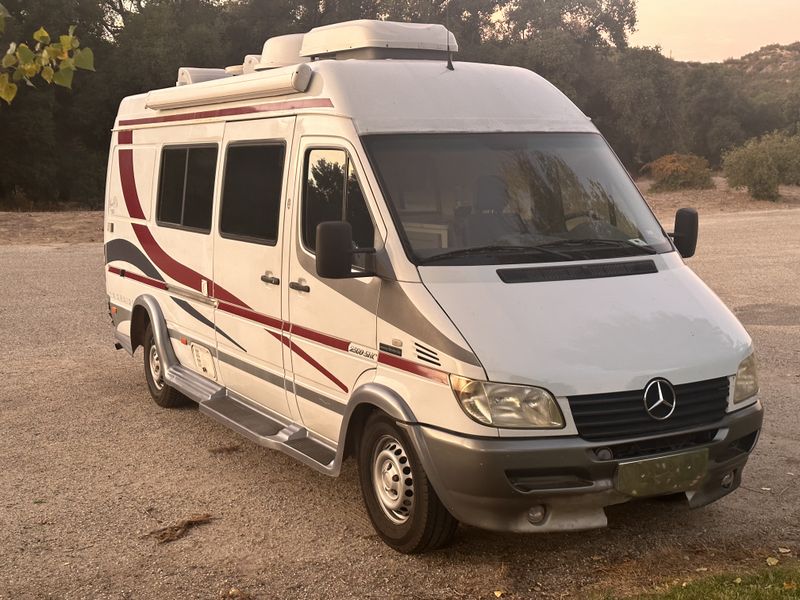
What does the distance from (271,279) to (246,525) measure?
60.8 inches

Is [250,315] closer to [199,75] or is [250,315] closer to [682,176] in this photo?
[199,75]

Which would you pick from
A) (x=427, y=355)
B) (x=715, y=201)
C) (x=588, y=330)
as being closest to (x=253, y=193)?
(x=427, y=355)

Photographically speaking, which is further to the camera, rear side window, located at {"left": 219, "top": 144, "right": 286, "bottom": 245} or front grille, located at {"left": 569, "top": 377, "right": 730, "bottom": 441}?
rear side window, located at {"left": 219, "top": 144, "right": 286, "bottom": 245}

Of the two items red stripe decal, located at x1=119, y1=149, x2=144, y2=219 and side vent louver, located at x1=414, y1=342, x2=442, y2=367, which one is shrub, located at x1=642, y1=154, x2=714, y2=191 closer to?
red stripe decal, located at x1=119, y1=149, x2=144, y2=219

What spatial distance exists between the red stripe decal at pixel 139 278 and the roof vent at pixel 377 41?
240 centimetres

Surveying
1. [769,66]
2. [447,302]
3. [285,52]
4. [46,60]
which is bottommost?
[447,302]

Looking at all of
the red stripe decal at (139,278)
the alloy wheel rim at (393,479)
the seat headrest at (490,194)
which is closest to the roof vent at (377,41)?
the seat headrest at (490,194)

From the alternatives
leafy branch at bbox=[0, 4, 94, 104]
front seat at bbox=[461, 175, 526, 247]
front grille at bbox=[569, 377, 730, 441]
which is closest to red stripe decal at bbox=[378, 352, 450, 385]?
front grille at bbox=[569, 377, 730, 441]

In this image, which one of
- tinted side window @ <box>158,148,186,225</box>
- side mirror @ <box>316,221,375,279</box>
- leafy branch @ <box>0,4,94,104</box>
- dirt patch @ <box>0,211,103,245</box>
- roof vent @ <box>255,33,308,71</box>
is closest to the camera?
leafy branch @ <box>0,4,94,104</box>

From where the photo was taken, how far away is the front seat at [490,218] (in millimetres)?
5625

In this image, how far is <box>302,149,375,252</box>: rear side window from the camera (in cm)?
572

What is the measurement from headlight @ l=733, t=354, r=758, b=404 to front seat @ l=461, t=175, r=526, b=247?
1.39 metres

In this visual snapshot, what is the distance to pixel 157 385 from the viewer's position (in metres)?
8.77

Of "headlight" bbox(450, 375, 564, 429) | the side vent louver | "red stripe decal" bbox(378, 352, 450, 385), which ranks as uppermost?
the side vent louver
